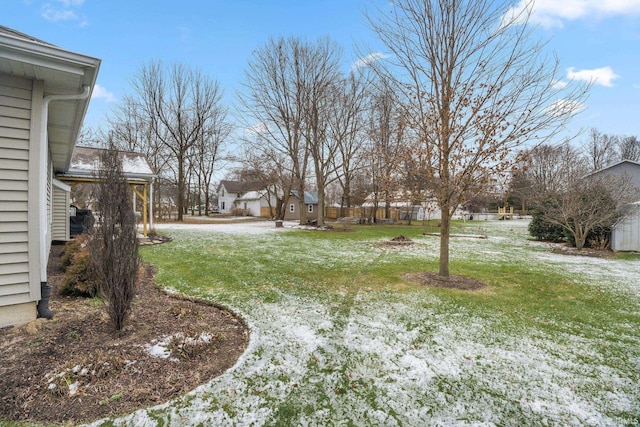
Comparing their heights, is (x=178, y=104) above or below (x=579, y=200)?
above

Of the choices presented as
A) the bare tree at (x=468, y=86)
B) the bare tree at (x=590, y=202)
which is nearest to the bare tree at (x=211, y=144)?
the bare tree at (x=468, y=86)

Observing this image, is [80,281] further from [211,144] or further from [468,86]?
[211,144]

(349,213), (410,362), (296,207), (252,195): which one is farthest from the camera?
(252,195)

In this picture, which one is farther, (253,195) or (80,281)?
(253,195)

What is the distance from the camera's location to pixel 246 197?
133 feet

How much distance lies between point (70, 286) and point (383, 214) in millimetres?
28151

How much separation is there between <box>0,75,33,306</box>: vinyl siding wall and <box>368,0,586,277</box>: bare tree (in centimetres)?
561

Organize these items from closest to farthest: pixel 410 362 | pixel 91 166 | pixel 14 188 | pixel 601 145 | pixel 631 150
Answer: pixel 410 362, pixel 14 188, pixel 91 166, pixel 631 150, pixel 601 145

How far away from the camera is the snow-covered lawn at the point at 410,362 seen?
232 centimetres

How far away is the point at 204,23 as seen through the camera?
439 inches

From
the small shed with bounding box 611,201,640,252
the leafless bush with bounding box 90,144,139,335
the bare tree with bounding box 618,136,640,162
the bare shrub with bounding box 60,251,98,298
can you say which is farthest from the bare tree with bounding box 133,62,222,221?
the bare tree with bounding box 618,136,640,162

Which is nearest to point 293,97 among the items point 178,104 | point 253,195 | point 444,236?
point 178,104

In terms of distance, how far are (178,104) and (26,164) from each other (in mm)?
25597

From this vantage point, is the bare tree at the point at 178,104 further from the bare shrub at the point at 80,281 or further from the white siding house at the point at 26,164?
the white siding house at the point at 26,164
